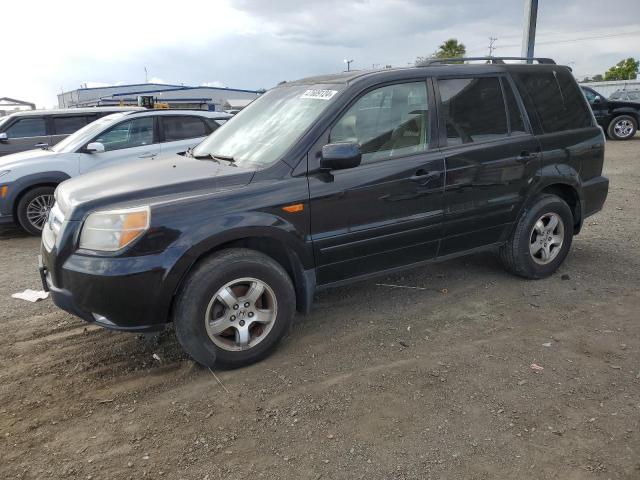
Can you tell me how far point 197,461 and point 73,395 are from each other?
1.07 metres

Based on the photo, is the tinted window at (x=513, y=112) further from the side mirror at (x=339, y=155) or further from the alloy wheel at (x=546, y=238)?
the side mirror at (x=339, y=155)

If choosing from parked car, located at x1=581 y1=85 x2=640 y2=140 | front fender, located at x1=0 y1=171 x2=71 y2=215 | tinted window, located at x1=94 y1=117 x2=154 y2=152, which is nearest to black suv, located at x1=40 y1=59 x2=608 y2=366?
front fender, located at x1=0 y1=171 x2=71 y2=215

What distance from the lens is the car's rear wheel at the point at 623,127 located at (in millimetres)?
16703

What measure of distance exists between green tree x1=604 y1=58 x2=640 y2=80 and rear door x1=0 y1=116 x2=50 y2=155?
73273 mm

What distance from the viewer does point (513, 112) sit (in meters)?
4.22

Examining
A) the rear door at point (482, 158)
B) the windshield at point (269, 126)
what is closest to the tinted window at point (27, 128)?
the windshield at point (269, 126)

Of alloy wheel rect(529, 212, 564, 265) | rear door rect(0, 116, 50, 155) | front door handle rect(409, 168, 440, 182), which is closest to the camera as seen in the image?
front door handle rect(409, 168, 440, 182)

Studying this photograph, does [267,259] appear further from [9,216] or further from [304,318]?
[9,216]

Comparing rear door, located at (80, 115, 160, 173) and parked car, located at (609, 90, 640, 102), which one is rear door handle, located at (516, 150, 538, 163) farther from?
parked car, located at (609, 90, 640, 102)

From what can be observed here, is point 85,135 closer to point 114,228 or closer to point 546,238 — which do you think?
point 114,228

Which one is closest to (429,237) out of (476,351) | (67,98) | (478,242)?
(478,242)

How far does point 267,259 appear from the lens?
10.6 feet

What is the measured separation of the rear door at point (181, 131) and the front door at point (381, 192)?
4.82m

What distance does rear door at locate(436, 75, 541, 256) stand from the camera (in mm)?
3891
